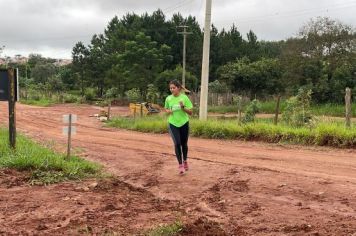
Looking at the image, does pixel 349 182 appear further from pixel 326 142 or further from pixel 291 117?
pixel 291 117

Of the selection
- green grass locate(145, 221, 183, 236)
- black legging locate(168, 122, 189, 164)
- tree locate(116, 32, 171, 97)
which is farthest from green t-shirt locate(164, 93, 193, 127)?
tree locate(116, 32, 171, 97)

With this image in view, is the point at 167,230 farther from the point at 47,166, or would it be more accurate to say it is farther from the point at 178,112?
the point at 47,166

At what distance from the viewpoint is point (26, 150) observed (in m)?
10.1

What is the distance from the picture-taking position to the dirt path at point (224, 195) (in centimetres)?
582

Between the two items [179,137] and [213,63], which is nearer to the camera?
[179,137]

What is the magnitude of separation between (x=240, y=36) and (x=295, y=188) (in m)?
71.2

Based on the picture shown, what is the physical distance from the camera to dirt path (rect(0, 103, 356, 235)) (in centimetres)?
582

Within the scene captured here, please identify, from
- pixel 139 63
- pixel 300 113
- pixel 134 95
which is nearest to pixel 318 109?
pixel 134 95

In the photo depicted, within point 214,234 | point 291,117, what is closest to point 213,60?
point 291,117

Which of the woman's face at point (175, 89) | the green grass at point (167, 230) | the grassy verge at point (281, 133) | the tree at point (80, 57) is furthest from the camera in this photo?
the tree at point (80, 57)

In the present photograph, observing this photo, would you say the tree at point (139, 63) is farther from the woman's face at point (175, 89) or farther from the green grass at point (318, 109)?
the woman's face at point (175, 89)

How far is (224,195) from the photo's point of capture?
7.29m

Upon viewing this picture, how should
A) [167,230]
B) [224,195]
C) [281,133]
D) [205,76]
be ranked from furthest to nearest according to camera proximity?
[205,76] < [281,133] < [224,195] < [167,230]

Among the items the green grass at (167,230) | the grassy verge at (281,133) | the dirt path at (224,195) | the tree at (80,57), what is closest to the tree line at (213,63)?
the tree at (80,57)
